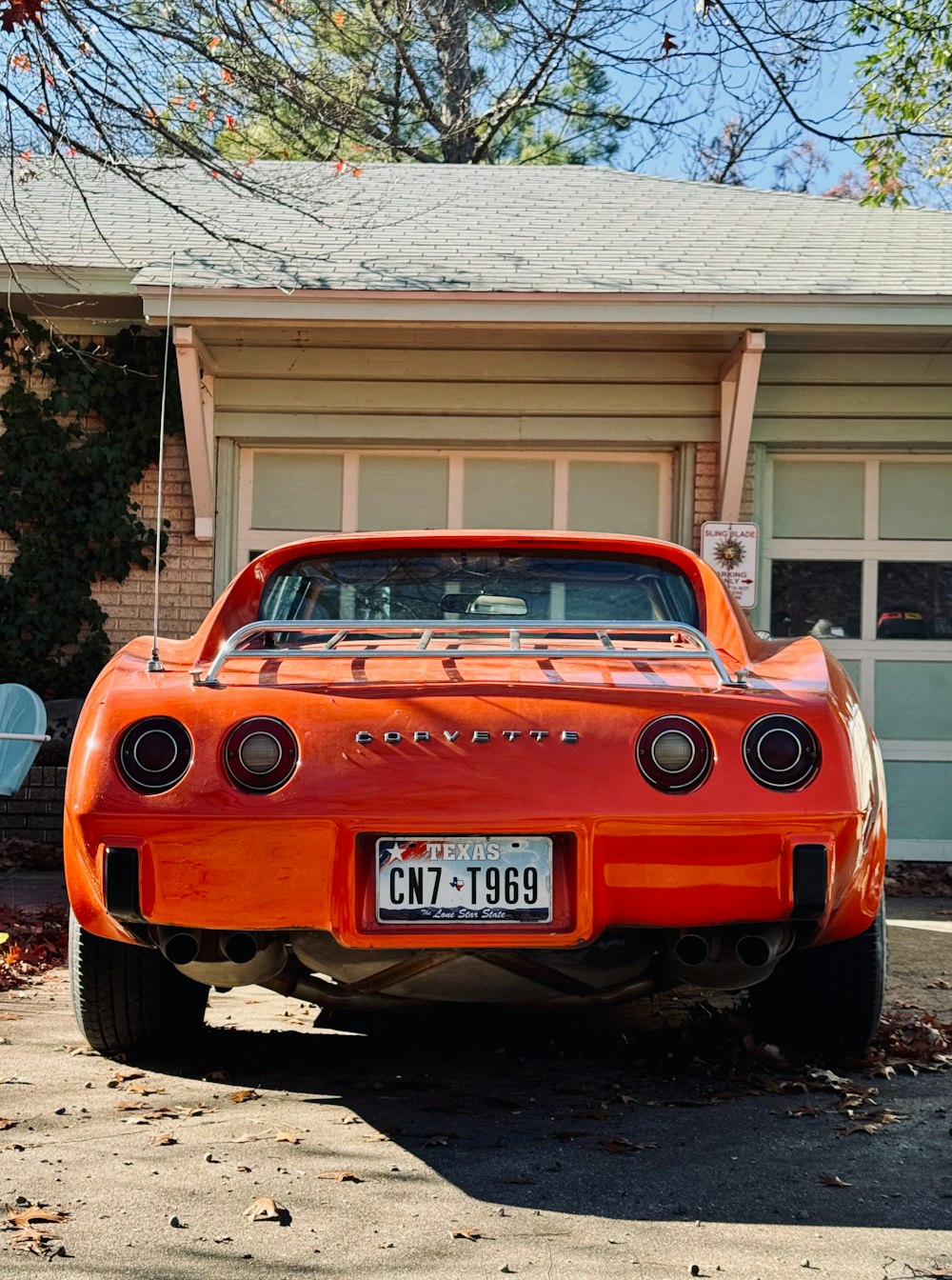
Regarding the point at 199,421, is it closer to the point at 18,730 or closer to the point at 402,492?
the point at 402,492

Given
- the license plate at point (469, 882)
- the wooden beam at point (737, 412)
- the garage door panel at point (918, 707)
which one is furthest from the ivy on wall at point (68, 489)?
the license plate at point (469, 882)

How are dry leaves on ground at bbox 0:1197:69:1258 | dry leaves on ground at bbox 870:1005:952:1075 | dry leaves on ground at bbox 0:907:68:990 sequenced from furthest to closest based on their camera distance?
dry leaves on ground at bbox 0:907:68:990
dry leaves on ground at bbox 870:1005:952:1075
dry leaves on ground at bbox 0:1197:69:1258

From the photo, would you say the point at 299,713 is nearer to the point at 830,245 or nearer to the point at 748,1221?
the point at 748,1221

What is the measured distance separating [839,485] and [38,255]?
556 cm

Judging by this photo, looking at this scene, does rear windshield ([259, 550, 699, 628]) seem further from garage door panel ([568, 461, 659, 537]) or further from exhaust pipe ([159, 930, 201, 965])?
garage door panel ([568, 461, 659, 537])

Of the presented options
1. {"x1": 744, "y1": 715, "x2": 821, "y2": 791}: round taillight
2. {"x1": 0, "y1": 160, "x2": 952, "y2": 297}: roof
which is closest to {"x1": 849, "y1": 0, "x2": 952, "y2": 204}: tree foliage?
{"x1": 0, "y1": 160, "x2": 952, "y2": 297}: roof

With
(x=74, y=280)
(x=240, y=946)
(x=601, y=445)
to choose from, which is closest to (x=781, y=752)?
(x=240, y=946)

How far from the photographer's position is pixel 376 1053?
14.5 ft

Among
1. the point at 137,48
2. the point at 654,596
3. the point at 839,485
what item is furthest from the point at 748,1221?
the point at 839,485

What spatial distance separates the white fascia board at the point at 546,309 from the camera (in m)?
9.03

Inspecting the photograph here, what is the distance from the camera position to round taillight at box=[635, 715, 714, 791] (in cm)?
341

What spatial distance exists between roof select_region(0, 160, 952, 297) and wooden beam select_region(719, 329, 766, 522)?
1.29ft

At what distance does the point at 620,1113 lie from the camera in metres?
3.76

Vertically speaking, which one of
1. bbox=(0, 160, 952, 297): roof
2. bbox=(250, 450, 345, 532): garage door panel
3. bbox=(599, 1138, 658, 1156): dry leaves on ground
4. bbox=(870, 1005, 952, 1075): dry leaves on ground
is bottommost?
bbox=(870, 1005, 952, 1075): dry leaves on ground
